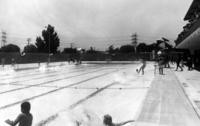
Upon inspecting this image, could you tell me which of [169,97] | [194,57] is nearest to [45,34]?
[194,57]

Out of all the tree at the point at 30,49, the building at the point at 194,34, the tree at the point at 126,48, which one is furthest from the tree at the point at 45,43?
the building at the point at 194,34

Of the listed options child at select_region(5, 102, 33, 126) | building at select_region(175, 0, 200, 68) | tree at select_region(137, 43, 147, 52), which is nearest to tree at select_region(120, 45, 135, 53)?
tree at select_region(137, 43, 147, 52)

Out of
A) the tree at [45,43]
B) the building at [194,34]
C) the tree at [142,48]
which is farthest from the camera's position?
the tree at [142,48]

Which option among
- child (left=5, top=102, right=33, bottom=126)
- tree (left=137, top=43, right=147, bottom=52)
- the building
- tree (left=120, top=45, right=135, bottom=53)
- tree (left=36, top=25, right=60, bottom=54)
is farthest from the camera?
tree (left=120, top=45, right=135, bottom=53)

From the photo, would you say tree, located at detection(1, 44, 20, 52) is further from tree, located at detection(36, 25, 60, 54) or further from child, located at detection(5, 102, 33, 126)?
child, located at detection(5, 102, 33, 126)

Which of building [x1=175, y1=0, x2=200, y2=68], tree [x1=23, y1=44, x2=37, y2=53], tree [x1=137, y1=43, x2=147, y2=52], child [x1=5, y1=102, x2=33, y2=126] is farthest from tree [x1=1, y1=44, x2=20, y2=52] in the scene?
child [x1=5, y1=102, x2=33, y2=126]

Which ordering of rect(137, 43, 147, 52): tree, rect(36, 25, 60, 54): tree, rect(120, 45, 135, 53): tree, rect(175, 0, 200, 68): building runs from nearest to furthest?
rect(175, 0, 200, 68): building
rect(36, 25, 60, 54): tree
rect(137, 43, 147, 52): tree
rect(120, 45, 135, 53): tree

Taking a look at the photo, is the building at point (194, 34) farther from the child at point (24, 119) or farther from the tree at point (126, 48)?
the tree at point (126, 48)

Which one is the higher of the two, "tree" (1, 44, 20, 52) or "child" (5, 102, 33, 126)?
"tree" (1, 44, 20, 52)

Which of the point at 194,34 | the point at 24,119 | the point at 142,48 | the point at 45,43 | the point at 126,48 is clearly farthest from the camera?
the point at 126,48

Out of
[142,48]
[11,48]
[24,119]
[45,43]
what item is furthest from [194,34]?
[142,48]

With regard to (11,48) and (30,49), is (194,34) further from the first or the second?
(11,48)

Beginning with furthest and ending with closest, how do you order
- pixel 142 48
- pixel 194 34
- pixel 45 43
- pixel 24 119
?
pixel 142 48, pixel 45 43, pixel 194 34, pixel 24 119

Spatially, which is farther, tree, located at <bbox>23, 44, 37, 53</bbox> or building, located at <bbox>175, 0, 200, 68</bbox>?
tree, located at <bbox>23, 44, 37, 53</bbox>
